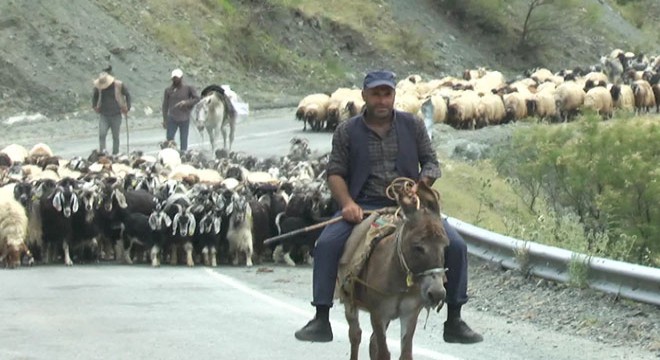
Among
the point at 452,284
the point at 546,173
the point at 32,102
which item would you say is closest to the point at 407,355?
the point at 452,284

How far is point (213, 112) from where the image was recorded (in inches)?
1187

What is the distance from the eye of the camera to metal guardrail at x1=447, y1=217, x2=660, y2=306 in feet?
38.2

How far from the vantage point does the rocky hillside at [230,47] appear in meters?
44.7

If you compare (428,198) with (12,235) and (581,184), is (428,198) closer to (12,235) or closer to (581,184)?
(12,235)

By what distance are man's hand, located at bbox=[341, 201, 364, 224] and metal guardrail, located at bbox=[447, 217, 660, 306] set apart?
11.2 feet

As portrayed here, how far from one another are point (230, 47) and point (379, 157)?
47.1 metres

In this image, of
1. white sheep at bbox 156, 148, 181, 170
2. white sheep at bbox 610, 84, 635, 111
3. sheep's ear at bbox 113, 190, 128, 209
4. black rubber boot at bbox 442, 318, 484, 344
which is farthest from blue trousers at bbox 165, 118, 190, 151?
white sheep at bbox 610, 84, 635, 111

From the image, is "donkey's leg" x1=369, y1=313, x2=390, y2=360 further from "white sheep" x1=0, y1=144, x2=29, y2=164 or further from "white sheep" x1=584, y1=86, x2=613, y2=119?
"white sheep" x1=584, y1=86, x2=613, y2=119

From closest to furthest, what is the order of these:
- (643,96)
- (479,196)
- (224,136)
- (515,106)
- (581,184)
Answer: (581,184) → (479,196) → (224,136) → (515,106) → (643,96)

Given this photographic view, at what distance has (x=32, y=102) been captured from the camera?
4278cm

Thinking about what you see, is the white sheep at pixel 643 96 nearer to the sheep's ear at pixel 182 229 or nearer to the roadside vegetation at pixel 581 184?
the roadside vegetation at pixel 581 184

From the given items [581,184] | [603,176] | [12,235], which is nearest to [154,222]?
[12,235]

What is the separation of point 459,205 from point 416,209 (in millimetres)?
15917

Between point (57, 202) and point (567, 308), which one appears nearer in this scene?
point (567, 308)
